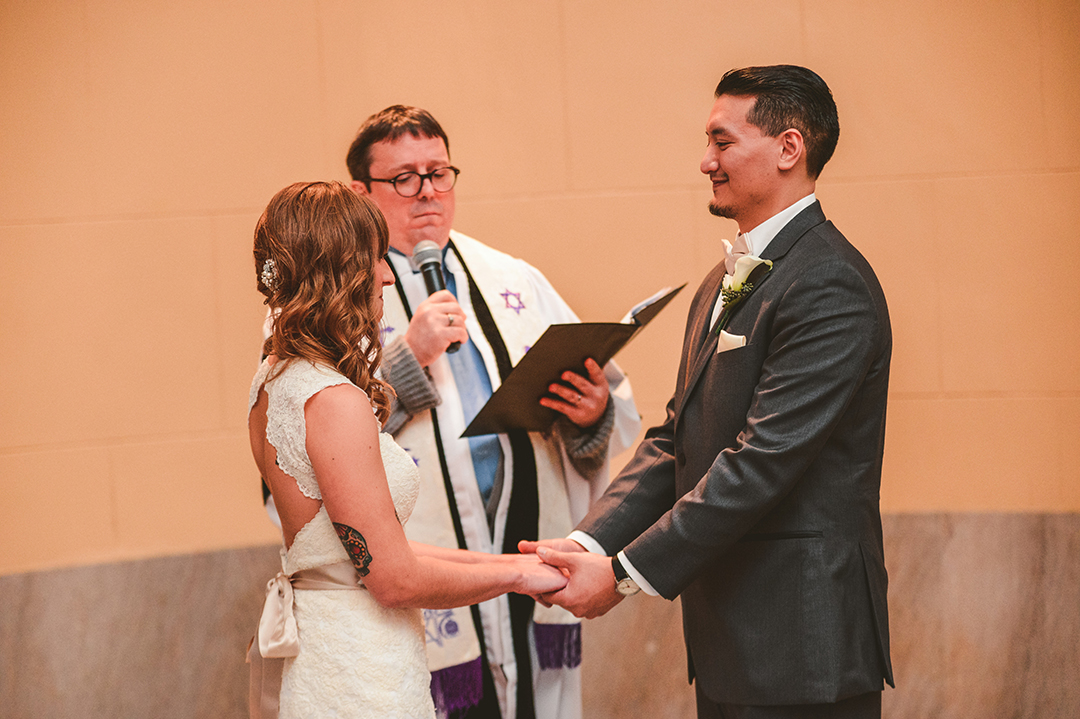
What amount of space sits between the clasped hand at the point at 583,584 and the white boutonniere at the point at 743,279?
61 cm

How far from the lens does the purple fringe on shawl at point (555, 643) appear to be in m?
2.65

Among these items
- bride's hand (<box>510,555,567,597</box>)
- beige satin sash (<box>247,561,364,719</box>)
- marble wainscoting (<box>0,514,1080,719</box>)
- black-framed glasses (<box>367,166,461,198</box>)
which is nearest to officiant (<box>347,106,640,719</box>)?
black-framed glasses (<box>367,166,461,198</box>)

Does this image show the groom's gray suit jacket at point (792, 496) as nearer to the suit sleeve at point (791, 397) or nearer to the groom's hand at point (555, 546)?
the suit sleeve at point (791, 397)

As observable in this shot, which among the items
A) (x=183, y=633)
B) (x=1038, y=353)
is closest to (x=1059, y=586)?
(x=1038, y=353)

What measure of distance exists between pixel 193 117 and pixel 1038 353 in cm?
324

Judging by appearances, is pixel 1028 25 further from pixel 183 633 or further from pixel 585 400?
pixel 183 633

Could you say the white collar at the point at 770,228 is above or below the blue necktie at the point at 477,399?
above

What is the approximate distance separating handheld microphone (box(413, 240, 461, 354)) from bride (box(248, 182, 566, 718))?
33.4 inches

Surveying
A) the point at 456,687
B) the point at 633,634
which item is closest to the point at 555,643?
the point at 456,687

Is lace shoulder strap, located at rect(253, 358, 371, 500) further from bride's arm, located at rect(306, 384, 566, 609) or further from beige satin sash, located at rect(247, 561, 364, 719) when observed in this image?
beige satin sash, located at rect(247, 561, 364, 719)

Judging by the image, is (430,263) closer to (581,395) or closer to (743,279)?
(581,395)

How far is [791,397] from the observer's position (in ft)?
6.14

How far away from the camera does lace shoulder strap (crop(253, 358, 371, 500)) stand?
162 cm

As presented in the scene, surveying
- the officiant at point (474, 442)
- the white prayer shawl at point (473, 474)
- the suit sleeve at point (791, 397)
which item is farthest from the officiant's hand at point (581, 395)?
the suit sleeve at point (791, 397)
